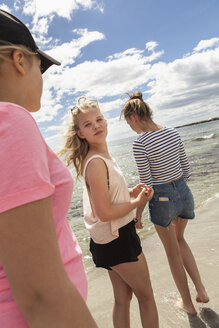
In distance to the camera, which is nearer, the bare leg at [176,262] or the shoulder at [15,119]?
the shoulder at [15,119]

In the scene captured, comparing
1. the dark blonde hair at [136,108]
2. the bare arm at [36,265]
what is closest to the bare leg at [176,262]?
the dark blonde hair at [136,108]

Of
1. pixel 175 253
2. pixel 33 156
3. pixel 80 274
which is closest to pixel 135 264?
pixel 175 253

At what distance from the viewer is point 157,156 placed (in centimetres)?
296

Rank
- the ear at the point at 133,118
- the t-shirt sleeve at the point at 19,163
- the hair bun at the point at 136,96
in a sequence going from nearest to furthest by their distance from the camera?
the t-shirt sleeve at the point at 19,163 < the ear at the point at 133,118 < the hair bun at the point at 136,96

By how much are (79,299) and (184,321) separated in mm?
2749

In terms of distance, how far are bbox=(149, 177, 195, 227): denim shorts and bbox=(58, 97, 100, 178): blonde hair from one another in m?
1.03

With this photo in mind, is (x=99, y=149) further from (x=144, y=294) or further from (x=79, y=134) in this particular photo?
(x=144, y=294)

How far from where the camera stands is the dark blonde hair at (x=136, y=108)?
3.13 metres

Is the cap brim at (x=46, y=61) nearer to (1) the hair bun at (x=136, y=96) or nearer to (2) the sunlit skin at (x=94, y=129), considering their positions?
(2) the sunlit skin at (x=94, y=129)

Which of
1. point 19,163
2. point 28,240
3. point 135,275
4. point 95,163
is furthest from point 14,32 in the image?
point 135,275

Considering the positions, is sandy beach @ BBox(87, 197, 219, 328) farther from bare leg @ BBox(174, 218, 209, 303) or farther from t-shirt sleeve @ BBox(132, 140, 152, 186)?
t-shirt sleeve @ BBox(132, 140, 152, 186)

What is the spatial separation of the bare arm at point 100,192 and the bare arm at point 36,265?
1390mm

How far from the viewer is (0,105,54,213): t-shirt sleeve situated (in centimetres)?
67

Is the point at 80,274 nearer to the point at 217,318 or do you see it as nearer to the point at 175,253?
the point at 175,253
